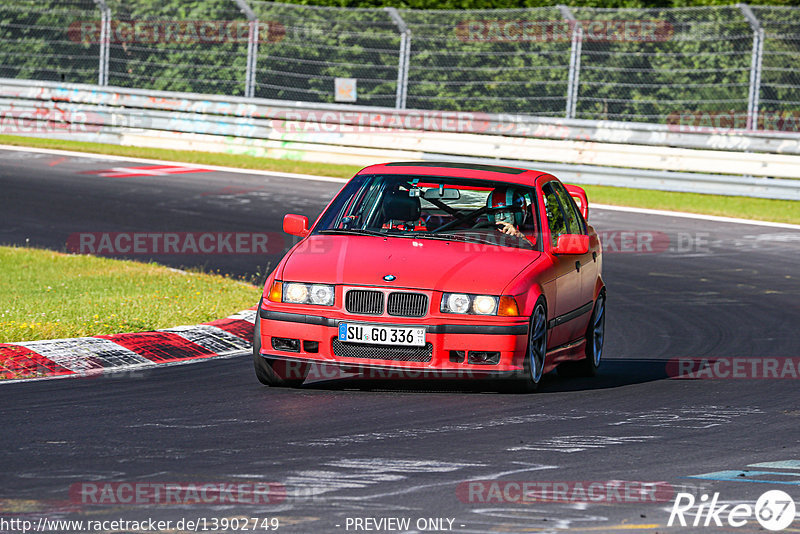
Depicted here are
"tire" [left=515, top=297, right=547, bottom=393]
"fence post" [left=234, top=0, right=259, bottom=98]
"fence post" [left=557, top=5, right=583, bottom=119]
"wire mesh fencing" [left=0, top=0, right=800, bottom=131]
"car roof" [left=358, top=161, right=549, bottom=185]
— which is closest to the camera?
"tire" [left=515, top=297, right=547, bottom=393]

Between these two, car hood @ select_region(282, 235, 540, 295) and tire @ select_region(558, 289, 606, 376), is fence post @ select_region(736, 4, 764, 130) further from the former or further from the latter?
car hood @ select_region(282, 235, 540, 295)

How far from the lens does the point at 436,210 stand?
9.80 m

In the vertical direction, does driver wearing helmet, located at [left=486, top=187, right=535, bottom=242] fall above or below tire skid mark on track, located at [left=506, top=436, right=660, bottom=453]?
above

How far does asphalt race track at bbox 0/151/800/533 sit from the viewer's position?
564cm

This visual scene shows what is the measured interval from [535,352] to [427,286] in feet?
2.88

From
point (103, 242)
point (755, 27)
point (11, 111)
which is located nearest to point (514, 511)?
point (103, 242)

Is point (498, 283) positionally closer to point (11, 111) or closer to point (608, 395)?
point (608, 395)

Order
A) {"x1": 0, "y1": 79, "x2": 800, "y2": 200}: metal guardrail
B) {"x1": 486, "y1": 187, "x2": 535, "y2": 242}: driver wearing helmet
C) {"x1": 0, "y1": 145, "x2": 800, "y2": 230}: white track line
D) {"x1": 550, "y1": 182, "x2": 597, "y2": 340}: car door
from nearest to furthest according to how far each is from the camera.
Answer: {"x1": 486, "y1": 187, "x2": 535, "y2": 242}: driver wearing helmet < {"x1": 550, "y1": 182, "x2": 597, "y2": 340}: car door < {"x1": 0, "y1": 145, "x2": 800, "y2": 230}: white track line < {"x1": 0, "y1": 79, "x2": 800, "y2": 200}: metal guardrail

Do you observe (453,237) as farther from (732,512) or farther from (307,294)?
(732,512)

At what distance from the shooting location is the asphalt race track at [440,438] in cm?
564

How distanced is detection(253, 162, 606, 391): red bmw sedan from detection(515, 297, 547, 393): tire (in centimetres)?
1

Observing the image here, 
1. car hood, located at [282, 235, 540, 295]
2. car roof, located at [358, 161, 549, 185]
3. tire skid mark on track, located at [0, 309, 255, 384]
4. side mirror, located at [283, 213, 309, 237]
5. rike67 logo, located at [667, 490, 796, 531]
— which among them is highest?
car roof, located at [358, 161, 549, 185]

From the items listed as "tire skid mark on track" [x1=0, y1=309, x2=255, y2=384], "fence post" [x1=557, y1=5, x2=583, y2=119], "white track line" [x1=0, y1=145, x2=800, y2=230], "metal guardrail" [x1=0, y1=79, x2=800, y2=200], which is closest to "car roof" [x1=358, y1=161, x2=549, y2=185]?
"tire skid mark on track" [x1=0, y1=309, x2=255, y2=384]

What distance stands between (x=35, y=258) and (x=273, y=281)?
6.62 meters
